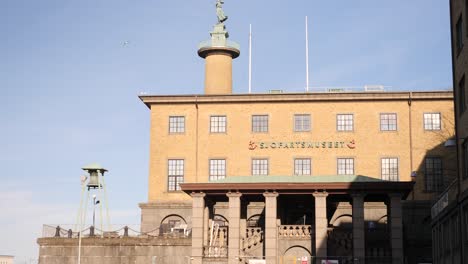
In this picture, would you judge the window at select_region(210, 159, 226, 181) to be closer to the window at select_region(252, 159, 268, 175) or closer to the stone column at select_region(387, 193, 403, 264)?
the window at select_region(252, 159, 268, 175)

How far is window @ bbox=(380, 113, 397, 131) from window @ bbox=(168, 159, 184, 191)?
57.3 ft

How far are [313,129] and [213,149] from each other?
880 centimetres

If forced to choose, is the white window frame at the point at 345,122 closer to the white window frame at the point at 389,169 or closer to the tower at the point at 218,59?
the white window frame at the point at 389,169

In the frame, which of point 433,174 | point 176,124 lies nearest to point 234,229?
point 176,124

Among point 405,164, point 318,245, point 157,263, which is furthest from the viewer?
point 405,164

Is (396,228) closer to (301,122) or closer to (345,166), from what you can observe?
(345,166)

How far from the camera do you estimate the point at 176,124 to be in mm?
68625

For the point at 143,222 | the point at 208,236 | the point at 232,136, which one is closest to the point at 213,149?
the point at 232,136

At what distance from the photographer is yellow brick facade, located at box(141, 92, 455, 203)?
6562cm

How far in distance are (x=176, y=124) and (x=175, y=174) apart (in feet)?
14.8

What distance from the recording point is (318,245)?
5038cm

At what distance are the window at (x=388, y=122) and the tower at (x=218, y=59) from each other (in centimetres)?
1494

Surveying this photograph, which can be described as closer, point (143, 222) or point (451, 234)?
point (451, 234)

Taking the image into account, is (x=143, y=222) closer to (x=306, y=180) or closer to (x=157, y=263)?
(x=157, y=263)
